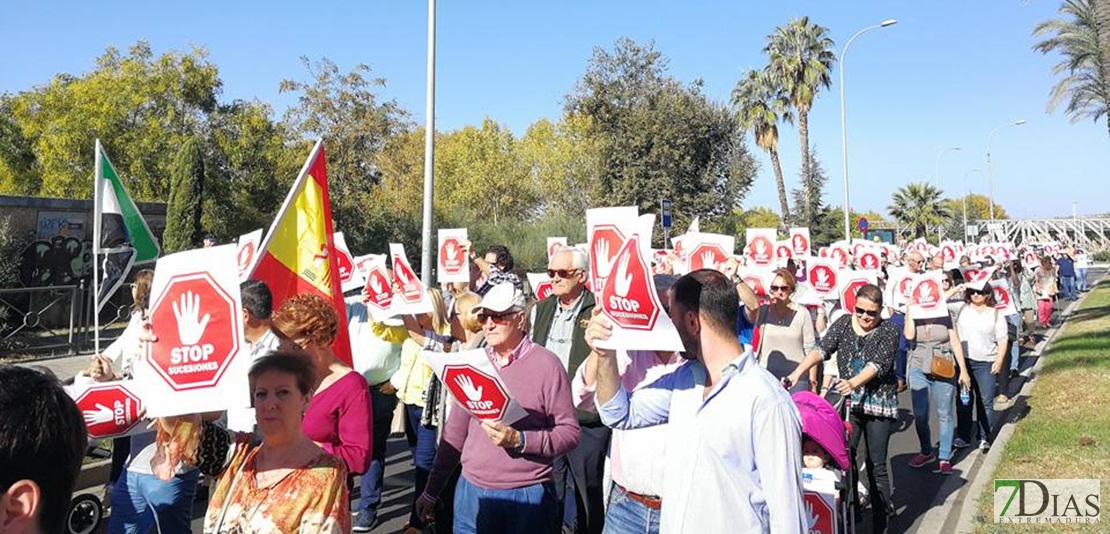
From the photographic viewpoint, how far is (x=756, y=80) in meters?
40.7

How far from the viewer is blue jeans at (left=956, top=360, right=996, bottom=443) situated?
8352 mm

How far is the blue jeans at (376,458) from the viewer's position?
20.3ft

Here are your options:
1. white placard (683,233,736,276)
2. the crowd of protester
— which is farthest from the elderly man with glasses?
white placard (683,233,736,276)

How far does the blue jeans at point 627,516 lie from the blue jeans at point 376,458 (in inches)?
112

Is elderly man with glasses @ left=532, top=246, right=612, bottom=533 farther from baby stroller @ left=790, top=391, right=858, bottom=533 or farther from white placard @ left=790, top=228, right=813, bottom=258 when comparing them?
white placard @ left=790, top=228, right=813, bottom=258

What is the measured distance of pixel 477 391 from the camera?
3328mm

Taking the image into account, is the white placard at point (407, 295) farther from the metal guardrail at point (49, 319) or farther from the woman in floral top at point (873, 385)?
the metal guardrail at point (49, 319)

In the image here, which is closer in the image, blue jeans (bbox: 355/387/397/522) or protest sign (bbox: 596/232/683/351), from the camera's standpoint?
protest sign (bbox: 596/232/683/351)

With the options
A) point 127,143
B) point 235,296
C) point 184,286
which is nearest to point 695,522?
point 235,296

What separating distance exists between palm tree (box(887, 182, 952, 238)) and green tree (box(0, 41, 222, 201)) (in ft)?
141

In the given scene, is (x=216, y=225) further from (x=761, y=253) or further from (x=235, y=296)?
(x=235, y=296)

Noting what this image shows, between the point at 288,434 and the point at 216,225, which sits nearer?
the point at 288,434

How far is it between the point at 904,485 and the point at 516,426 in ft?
15.7

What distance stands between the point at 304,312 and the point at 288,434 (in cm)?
85
